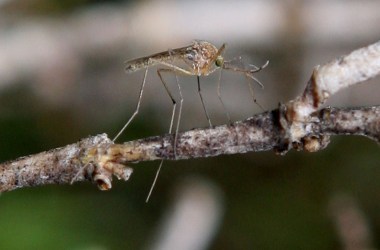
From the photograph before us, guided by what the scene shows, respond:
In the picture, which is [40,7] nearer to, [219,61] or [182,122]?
[182,122]

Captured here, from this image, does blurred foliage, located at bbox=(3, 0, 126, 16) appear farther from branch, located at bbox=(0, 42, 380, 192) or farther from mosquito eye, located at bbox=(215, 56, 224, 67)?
branch, located at bbox=(0, 42, 380, 192)

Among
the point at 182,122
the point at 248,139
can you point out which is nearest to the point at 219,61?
the point at 248,139

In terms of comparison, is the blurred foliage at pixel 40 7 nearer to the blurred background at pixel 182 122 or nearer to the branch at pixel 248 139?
the blurred background at pixel 182 122

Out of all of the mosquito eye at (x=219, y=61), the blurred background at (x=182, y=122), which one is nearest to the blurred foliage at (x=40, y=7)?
the blurred background at (x=182, y=122)

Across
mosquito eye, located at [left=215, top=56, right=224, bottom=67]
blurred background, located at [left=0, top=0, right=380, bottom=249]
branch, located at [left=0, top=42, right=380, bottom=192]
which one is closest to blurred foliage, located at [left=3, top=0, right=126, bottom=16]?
blurred background, located at [left=0, top=0, right=380, bottom=249]

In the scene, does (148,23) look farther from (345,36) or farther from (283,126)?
(283,126)

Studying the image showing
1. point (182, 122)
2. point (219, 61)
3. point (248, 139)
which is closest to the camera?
point (248, 139)
